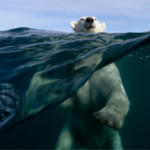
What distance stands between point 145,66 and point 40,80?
9511 millimetres

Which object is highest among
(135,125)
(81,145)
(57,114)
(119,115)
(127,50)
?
(127,50)

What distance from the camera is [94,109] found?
4.66 m

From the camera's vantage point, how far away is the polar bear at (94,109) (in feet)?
13.5

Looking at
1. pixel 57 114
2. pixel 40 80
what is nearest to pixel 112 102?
pixel 40 80

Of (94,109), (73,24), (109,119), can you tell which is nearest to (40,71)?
(94,109)

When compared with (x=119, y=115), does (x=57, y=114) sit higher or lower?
lower

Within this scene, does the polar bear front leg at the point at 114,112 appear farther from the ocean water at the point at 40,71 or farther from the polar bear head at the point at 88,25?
the polar bear head at the point at 88,25

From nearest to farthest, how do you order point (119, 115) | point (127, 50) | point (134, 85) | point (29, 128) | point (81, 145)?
point (119, 115), point (81, 145), point (127, 50), point (29, 128), point (134, 85)

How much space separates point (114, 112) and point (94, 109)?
49.1 inches

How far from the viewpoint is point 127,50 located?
5.04 metres

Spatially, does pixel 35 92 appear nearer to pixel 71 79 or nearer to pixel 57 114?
pixel 71 79

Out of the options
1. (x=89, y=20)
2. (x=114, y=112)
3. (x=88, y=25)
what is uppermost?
(x=89, y=20)

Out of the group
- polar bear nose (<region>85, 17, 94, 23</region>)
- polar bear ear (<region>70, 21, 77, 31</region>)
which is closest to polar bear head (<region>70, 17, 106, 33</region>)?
polar bear nose (<region>85, 17, 94, 23</region>)

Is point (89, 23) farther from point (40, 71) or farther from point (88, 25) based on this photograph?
point (40, 71)
